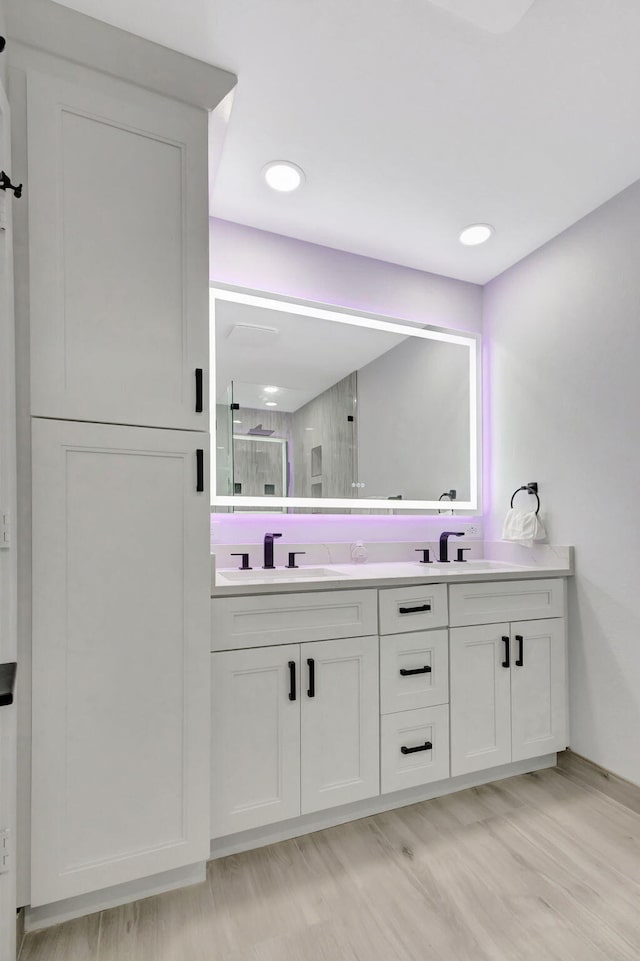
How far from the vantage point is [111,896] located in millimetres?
1444

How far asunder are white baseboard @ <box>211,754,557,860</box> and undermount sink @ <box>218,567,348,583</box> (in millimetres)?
856

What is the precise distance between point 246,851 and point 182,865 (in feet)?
0.93

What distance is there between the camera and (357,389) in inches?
101

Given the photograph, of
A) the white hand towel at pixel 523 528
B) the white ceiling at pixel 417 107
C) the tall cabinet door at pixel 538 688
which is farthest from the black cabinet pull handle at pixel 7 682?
the white hand towel at pixel 523 528

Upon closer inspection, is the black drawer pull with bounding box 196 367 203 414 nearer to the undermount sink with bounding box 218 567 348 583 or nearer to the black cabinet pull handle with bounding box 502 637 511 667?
the undermount sink with bounding box 218 567 348 583

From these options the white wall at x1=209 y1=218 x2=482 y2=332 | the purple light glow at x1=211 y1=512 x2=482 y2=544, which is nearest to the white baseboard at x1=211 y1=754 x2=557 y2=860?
the purple light glow at x1=211 y1=512 x2=482 y2=544

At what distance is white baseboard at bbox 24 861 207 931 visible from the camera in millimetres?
1373

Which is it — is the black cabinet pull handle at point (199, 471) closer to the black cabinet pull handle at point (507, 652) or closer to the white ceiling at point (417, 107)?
the white ceiling at point (417, 107)

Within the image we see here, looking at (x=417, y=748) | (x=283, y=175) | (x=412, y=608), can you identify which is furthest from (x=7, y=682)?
(x=283, y=175)

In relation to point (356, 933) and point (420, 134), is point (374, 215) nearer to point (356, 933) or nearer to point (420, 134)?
point (420, 134)

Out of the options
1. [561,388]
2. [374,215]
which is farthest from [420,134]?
[561,388]

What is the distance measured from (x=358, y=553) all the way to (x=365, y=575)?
0.48 meters

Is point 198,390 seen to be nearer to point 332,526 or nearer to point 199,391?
point 199,391

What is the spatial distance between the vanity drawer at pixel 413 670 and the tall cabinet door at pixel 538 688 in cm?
37
